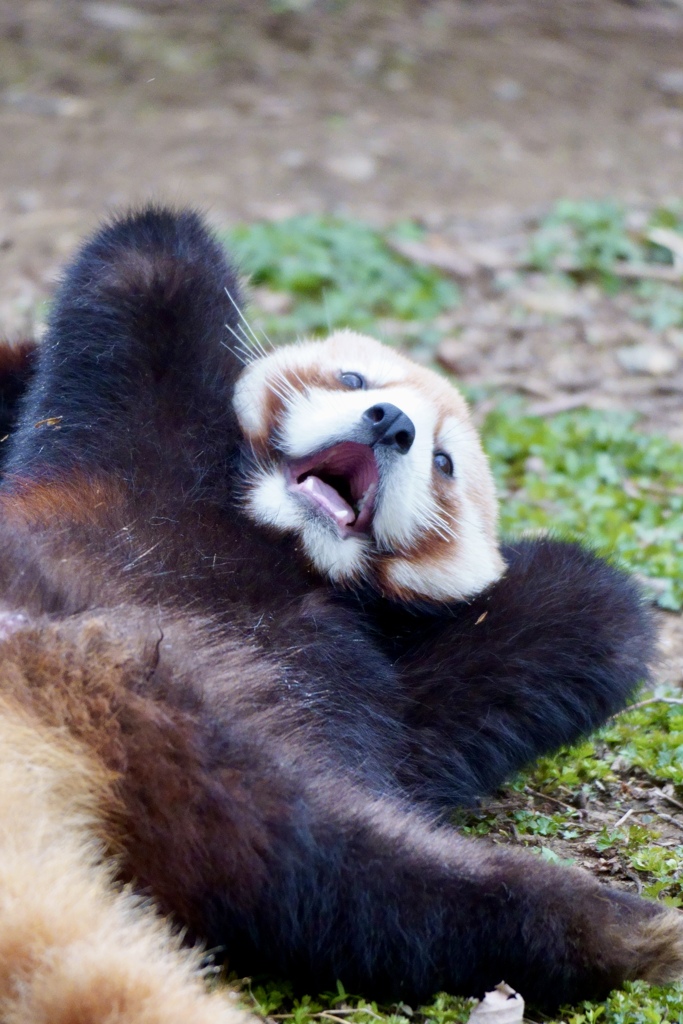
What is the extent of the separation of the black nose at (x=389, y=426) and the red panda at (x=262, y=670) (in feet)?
0.03

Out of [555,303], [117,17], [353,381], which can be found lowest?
[555,303]

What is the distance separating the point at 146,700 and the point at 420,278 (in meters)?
5.82

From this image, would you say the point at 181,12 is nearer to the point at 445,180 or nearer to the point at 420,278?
the point at 445,180

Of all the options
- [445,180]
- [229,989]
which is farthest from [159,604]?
[445,180]

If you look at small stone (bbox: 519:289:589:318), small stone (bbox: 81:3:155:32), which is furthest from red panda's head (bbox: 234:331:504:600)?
small stone (bbox: 81:3:155:32)

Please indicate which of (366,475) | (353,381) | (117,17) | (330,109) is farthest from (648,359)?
(117,17)

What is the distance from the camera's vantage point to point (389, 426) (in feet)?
12.8

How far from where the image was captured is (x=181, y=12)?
37.7ft

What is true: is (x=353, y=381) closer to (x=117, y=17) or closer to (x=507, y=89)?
(x=507, y=89)

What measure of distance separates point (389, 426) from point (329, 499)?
0.32 m

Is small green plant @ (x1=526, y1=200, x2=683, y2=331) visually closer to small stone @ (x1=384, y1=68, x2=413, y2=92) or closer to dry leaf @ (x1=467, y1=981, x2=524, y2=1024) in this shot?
small stone @ (x1=384, y1=68, x2=413, y2=92)

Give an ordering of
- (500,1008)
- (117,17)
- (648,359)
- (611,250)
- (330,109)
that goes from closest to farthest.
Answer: (500,1008)
(648,359)
(611,250)
(330,109)
(117,17)

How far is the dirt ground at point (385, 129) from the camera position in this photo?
7836mm

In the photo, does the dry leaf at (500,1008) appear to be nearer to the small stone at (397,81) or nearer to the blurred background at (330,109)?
the blurred background at (330,109)
